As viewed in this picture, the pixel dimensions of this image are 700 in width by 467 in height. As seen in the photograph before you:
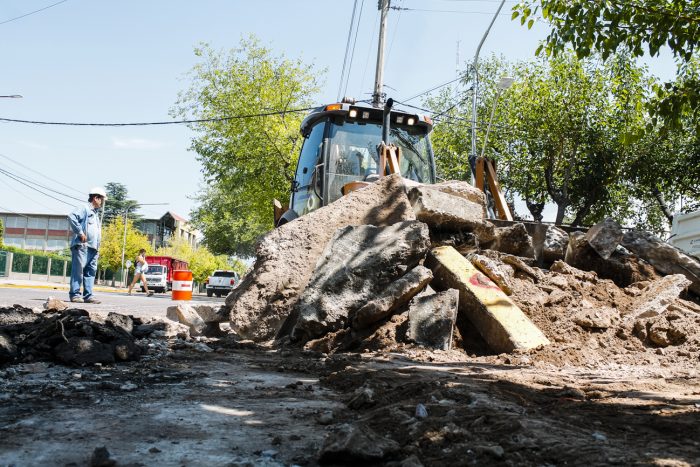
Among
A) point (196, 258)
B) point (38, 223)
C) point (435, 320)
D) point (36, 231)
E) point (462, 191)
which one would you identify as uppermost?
point (38, 223)

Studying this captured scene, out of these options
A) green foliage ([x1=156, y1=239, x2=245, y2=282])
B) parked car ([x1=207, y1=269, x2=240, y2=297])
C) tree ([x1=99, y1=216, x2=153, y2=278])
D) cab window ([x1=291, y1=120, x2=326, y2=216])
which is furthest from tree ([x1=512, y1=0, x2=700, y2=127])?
green foliage ([x1=156, y1=239, x2=245, y2=282])

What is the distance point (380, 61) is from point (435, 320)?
14.8m

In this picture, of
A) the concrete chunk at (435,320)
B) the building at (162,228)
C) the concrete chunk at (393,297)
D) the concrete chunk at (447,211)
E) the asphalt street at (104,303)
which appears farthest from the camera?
the building at (162,228)

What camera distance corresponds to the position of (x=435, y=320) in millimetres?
6508

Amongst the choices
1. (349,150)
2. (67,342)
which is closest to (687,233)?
(349,150)

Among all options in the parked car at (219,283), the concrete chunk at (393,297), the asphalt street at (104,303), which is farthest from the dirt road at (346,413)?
the parked car at (219,283)

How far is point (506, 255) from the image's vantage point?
812cm

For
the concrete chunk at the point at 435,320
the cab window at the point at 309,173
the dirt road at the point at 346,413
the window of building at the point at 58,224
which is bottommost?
the dirt road at the point at 346,413

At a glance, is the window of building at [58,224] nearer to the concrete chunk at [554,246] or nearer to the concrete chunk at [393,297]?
the concrete chunk at [554,246]

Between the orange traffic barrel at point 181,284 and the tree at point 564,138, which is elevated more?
the tree at point 564,138

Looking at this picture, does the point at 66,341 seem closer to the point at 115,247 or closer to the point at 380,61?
the point at 380,61

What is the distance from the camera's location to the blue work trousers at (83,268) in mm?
10344

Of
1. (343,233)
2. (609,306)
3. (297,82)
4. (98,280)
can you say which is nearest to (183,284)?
(343,233)

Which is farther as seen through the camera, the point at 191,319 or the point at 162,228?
the point at 162,228
